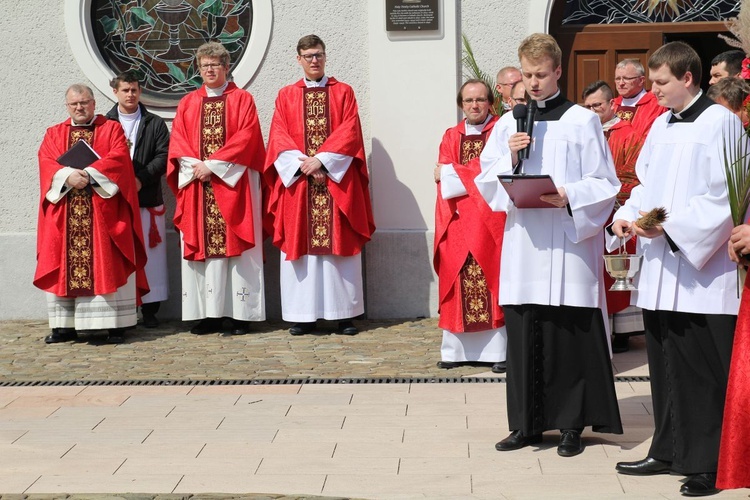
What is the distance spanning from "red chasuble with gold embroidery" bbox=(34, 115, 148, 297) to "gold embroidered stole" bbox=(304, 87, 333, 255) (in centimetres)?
142

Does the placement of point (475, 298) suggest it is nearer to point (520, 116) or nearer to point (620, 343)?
point (620, 343)

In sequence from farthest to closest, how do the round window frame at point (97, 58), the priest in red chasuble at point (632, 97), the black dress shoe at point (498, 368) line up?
the round window frame at point (97, 58)
the priest in red chasuble at point (632, 97)
the black dress shoe at point (498, 368)

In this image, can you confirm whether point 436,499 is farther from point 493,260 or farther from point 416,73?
point 416,73

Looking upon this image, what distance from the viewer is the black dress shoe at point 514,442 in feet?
18.6

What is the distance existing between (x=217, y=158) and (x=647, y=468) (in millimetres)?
5236

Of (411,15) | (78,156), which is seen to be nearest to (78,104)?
(78,156)

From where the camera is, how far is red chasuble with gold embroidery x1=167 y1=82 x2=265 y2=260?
31.3 feet

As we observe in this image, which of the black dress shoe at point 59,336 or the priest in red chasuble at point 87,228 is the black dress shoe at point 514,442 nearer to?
the priest in red chasuble at point 87,228

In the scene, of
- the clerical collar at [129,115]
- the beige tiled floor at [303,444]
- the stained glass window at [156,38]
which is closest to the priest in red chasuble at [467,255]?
the beige tiled floor at [303,444]

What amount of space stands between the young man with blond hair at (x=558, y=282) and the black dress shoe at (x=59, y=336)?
485 cm

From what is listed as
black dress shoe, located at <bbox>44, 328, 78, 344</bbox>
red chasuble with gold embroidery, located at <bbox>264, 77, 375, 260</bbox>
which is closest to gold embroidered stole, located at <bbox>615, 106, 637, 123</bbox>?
red chasuble with gold embroidery, located at <bbox>264, 77, 375, 260</bbox>

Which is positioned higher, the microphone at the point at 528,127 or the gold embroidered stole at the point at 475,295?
the microphone at the point at 528,127

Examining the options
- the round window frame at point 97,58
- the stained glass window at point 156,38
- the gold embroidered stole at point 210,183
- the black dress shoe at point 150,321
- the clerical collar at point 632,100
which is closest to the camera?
the clerical collar at point 632,100

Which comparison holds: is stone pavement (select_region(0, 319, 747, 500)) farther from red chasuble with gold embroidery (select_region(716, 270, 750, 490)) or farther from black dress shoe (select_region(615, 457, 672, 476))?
red chasuble with gold embroidery (select_region(716, 270, 750, 490))
